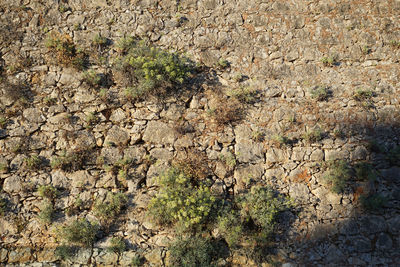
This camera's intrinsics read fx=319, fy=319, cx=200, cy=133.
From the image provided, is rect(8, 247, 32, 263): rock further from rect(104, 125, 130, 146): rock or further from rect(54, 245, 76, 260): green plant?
rect(104, 125, 130, 146): rock

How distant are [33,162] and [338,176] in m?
6.77

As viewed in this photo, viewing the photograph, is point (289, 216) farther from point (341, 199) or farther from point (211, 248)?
point (211, 248)

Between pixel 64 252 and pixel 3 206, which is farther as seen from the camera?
pixel 3 206

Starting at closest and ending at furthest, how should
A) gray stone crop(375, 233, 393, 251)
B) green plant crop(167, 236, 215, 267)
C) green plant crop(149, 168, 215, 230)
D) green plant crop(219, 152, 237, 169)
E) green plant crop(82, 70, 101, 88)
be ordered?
1. green plant crop(167, 236, 215, 267)
2. green plant crop(149, 168, 215, 230)
3. gray stone crop(375, 233, 393, 251)
4. green plant crop(219, 152, 237, 169)
5. green plant crop(82, 70, 101, 88)

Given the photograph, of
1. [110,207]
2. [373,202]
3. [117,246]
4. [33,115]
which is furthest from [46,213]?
[373,202]

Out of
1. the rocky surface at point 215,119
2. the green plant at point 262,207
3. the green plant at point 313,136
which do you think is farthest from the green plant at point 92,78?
the green plant at point 313,136

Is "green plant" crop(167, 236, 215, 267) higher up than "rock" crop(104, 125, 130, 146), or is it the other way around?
"rock" crop(104, 125, 130, 146)

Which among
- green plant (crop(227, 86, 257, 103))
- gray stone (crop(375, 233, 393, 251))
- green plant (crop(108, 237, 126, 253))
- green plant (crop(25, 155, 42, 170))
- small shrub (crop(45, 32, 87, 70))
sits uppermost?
small shrub (crop(45, 32, 87, 70))

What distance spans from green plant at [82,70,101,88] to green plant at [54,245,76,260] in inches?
147

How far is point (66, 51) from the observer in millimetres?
7953

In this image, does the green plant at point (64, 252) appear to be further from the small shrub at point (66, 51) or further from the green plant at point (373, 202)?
the green plant at point (373, 202)

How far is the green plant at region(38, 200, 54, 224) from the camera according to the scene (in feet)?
21.9

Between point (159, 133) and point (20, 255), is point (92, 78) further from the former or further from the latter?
point (20, 255)

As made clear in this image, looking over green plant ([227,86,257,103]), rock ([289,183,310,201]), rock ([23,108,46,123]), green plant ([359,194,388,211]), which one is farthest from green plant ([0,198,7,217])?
green plant ([359,194,388,211])
